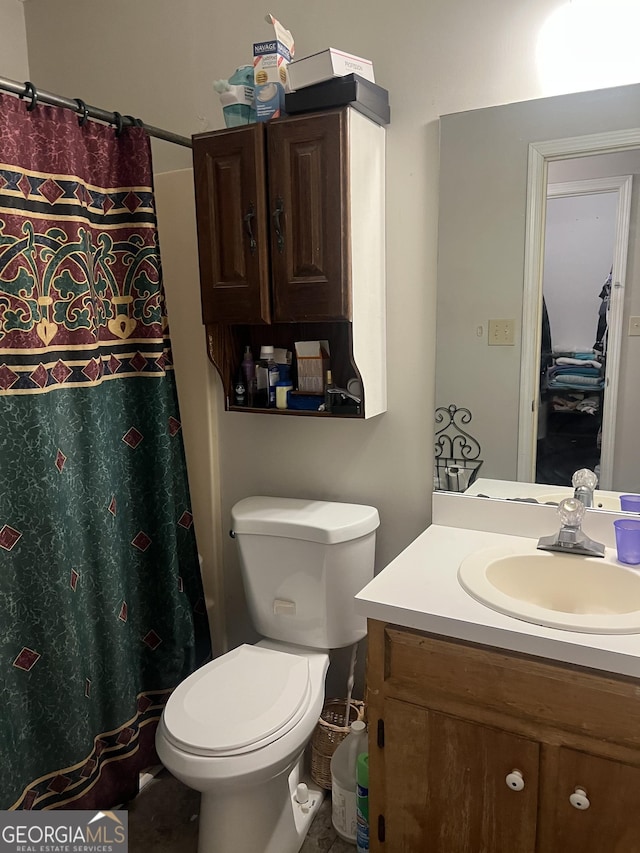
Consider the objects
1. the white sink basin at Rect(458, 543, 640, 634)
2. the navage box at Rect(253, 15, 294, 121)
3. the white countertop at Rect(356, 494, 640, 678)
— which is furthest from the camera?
the navage box at Rect(253, 15, 294, 121)

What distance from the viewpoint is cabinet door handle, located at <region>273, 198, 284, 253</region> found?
64.4 inches

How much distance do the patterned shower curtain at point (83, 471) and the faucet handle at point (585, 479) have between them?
3.67 ft

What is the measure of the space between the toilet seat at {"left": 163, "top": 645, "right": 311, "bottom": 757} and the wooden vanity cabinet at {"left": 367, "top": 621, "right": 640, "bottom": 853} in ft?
0.78

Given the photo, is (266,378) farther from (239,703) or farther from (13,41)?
(13,41)

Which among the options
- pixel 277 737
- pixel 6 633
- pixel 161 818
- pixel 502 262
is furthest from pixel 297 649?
pixel 502 262

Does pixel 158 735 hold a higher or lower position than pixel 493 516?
lower

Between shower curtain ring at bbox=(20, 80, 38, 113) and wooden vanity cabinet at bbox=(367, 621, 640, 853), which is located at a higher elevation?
shower curtain ring at bbox=(20, 80, 38, 113)

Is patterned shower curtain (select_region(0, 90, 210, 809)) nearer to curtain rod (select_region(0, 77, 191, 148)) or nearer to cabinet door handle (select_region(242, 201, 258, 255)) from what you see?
curtain rod (select_region(0, 77, 191, 148))

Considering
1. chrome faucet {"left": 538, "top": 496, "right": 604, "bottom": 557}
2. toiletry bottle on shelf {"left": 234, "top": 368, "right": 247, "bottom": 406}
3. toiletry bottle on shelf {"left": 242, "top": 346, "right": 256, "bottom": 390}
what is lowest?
chrome faucet {"left": 538, "top": 496, "right": 604, "bottom": 557}

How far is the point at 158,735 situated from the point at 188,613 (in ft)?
1.56

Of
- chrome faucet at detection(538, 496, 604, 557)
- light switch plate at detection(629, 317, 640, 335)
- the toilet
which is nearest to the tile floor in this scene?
the toilet

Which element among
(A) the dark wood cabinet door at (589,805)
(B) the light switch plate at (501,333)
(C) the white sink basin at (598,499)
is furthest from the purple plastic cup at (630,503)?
(A) the dark wood cabinet door at (589,805)

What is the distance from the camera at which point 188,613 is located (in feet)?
6.40

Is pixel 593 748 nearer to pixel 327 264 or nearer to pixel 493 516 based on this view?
pixel 493 516
